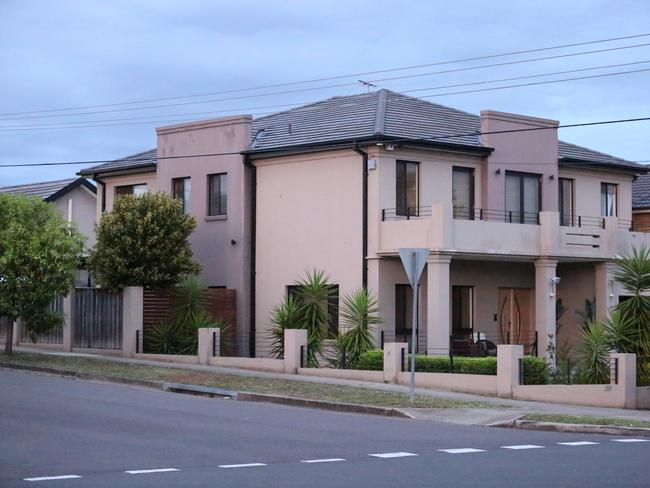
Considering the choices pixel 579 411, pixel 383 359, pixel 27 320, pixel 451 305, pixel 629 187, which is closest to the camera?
pixel 579 411

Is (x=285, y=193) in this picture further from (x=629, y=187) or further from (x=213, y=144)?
(x=629, y=187)

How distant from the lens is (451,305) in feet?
106

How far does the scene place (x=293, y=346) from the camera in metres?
27.4

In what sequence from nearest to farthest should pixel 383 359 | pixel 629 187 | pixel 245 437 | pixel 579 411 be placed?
pixel 245 437
pixel 579 411
pixel 383 359
pixel 629 187

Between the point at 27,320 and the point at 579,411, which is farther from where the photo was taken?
the point at 27,320

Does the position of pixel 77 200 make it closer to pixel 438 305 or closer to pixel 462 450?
pixel 438 305

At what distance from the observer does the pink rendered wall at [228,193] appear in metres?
33.2

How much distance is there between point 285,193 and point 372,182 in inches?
131

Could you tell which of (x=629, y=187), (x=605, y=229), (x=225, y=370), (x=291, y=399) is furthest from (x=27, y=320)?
(x=629, y=187)

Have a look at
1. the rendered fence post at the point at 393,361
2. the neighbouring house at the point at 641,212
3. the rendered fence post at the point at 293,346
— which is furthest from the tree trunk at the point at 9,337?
the neighbouring house at the point at 641,212

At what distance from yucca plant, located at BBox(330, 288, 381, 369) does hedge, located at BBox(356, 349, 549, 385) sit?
0.87 m

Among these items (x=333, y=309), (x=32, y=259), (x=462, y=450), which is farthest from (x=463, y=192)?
(x=462, y=450)

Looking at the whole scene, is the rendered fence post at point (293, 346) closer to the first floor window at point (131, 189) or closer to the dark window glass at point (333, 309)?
the dark window glass at point (333, 309)

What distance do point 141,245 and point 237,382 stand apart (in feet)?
25.1
